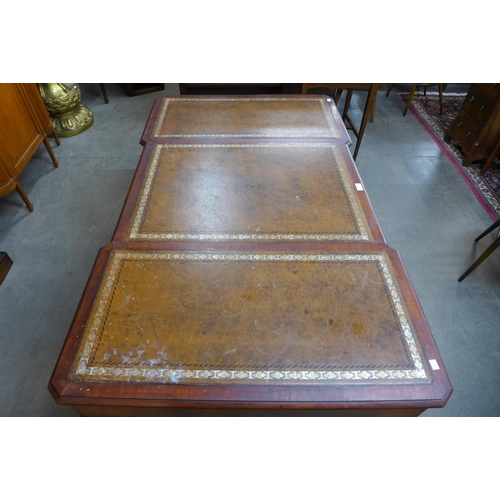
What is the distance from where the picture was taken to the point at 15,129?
2734 millimetres

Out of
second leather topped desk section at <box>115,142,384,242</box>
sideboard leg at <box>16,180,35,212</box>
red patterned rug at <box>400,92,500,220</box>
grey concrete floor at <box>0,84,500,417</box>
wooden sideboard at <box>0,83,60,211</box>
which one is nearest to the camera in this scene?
second leather topped desk section at <box>115,142,384,242</box>

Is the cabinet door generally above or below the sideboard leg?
above

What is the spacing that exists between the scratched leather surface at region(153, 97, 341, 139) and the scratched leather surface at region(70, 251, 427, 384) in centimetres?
105

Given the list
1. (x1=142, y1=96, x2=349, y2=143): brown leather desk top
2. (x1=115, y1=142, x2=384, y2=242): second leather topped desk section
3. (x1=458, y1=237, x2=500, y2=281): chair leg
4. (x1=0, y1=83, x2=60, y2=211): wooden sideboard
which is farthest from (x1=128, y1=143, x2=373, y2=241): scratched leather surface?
(x1=0, y1=83, x2=60, y2=211): wooden sideboard

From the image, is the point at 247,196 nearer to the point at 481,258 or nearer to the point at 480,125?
the point at 481,258

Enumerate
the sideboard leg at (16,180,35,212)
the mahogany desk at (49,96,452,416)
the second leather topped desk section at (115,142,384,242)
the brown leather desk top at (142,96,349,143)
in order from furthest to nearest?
the sideboard leg at (16,180,35,212) < the brown leather desk top at (142,96,349,143) < the second leather topped desk section at (115,142,384,242) < the mahogany desk at (49,96,452,416)

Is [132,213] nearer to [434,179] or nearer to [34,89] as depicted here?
[34,89]

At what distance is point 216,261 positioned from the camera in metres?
1.51

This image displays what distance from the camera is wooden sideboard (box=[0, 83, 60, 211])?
257cm

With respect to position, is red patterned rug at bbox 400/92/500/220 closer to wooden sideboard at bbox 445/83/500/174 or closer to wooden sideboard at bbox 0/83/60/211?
wooden sideboard at bbox 445/83/500/174

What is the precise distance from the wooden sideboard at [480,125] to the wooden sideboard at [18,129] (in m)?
3.93

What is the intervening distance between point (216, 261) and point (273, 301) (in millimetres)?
315

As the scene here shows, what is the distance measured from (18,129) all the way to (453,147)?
4.04 metres

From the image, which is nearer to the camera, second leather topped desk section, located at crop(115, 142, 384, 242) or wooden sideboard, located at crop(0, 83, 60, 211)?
second leather topped desk section, located at crop(115, 142, 384, 242)
